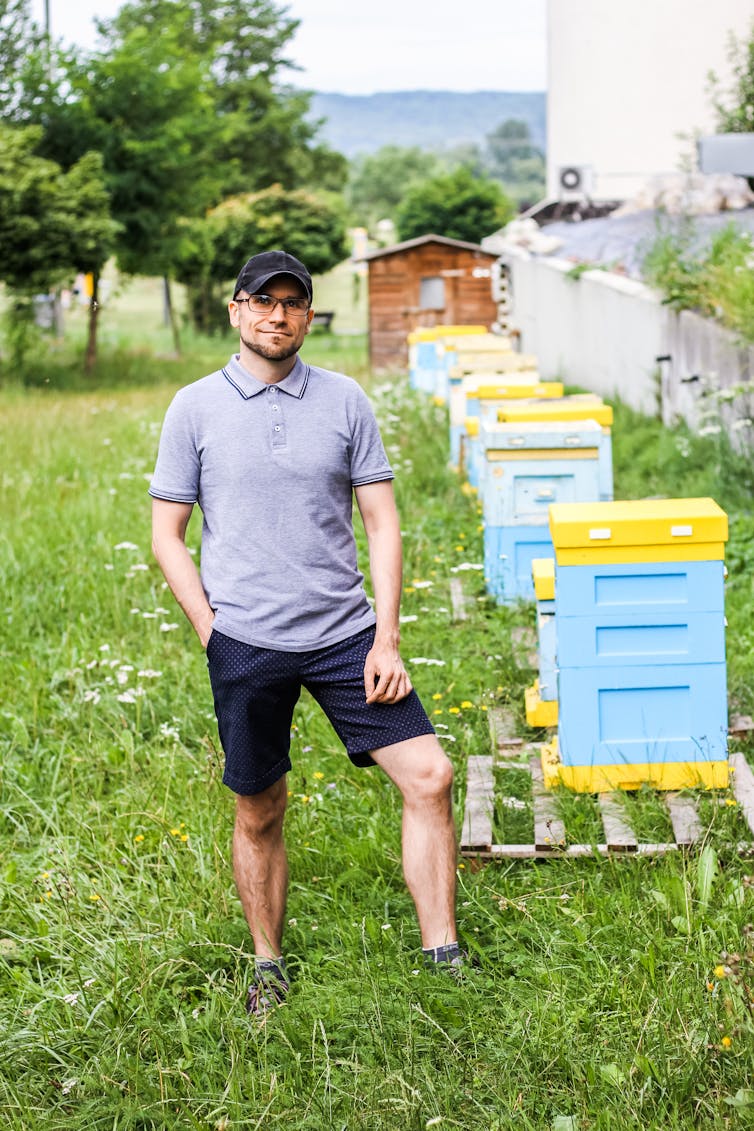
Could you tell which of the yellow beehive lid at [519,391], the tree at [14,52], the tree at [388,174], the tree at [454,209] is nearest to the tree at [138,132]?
the tree at [14,52]

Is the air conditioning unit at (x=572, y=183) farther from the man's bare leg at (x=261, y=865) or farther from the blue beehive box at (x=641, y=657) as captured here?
the man's bare leg at (x=261, y=865)

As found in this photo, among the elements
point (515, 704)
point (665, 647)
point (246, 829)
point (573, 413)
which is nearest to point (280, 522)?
point (246, 829)

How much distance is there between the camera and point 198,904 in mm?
4641

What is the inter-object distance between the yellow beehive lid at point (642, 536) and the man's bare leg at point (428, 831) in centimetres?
137

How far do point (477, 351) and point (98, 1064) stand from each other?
475 inches

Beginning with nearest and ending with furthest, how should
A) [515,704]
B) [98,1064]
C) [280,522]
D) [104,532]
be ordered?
[98,1064] → [280,522] → [515,704] → [104,532]

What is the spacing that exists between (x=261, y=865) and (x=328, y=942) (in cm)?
39

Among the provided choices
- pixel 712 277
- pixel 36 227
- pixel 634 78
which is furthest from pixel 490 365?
pixel 634 78

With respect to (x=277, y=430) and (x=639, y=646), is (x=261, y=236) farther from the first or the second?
(x=277, y=430)

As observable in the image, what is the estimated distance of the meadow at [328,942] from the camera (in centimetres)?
345

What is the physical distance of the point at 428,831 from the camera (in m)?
3.97

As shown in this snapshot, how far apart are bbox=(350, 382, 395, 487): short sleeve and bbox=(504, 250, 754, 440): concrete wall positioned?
5951mm

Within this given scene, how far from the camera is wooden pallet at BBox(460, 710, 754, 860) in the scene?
15.5ft

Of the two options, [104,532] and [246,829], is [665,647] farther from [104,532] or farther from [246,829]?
[104,532]
